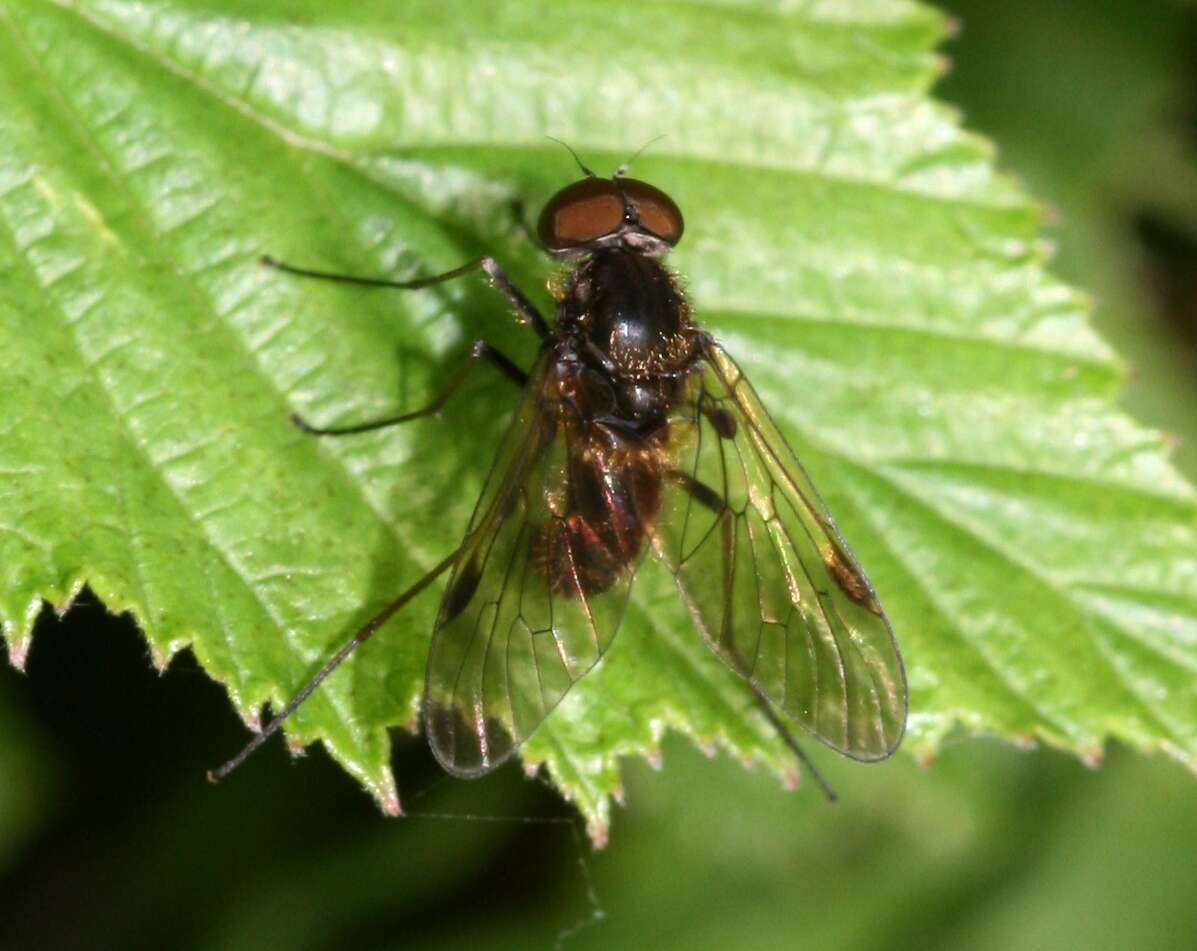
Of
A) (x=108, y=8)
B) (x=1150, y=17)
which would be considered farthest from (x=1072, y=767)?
(x=108, y=8)

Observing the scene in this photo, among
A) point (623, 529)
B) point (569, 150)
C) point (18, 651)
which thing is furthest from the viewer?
point (569, 150)

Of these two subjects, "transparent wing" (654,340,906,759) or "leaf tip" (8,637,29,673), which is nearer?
"leaf tip" (8,637,29,673)

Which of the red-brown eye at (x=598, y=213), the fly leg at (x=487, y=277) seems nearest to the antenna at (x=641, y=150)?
the red-brown eye at (x=598, y=213)

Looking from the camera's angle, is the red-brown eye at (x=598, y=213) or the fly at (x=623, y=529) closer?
the fly at (x=623, y=529)

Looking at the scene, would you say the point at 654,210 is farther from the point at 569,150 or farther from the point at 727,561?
the point at 727,561

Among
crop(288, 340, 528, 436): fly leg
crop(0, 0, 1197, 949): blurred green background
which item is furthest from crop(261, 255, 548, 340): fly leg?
crop(0, 0, 1197, 949): blurred green background

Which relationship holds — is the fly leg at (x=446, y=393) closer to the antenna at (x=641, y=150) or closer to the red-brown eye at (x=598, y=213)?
the red-brown eye at (x=598, y=213)

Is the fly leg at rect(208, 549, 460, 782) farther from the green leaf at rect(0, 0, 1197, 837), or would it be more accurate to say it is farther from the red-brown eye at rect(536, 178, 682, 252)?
the red-brown eye at rect(536, 178, 682, 252)

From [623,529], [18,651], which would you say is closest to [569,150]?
[623,529]
